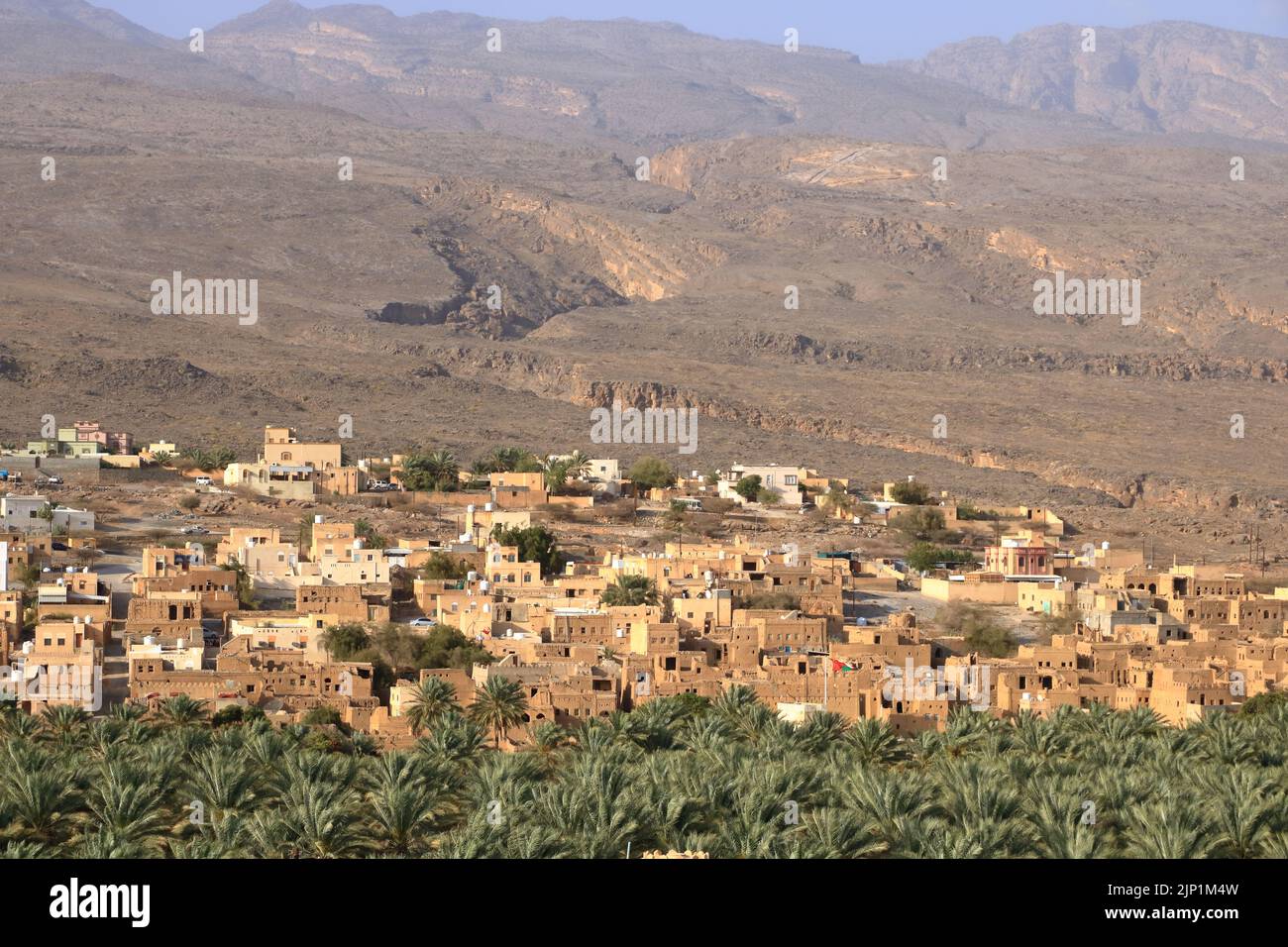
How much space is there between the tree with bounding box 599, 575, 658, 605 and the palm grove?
1152 cm

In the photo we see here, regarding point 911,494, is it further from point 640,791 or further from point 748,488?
point 640,791

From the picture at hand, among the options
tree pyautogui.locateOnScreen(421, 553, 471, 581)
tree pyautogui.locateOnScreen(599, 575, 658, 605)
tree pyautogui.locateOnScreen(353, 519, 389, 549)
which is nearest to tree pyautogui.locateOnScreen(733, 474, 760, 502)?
tree pyautogui.locateOnScreen(353, 519, 389, 549)

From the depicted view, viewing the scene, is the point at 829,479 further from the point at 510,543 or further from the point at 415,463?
the point at 510,543


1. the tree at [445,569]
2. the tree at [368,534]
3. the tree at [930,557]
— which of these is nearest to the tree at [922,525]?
the tree at [930,557]

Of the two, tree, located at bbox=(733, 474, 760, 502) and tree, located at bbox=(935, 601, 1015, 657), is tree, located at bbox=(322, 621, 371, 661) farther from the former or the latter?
tree, located at bbox=(733, 474, 760, 502)

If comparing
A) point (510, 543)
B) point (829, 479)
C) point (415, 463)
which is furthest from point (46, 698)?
point (829, 479)

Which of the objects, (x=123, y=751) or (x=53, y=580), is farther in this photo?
(x=53, y=580)

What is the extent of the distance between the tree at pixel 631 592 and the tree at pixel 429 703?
30.9 feet

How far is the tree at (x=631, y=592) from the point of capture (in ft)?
142

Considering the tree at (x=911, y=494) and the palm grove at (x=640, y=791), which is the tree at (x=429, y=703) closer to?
the palm grove at (x=640, y=791)
